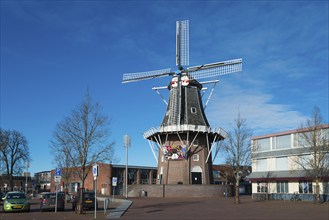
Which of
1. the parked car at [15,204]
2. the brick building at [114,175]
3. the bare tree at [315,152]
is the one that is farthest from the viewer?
the brick building at [114,175]

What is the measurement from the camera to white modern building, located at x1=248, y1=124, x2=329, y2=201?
40.2 meters

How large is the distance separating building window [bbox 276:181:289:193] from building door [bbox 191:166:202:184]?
11222 millimetres

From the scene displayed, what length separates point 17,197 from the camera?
2695 centimetres

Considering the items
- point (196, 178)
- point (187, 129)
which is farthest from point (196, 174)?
point (187, 129)

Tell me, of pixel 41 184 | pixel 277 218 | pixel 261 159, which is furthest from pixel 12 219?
pixel 41 184

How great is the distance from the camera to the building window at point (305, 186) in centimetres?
4090

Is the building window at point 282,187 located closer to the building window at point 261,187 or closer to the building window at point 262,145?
the building window at point 261,187

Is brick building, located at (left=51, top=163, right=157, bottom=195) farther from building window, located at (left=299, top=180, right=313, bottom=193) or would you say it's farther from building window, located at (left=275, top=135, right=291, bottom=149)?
building window, located at (left=299, top=180, right=313, bottom=193)

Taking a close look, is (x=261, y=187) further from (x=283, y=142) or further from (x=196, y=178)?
(x=196, y=178)

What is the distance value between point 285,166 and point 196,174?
1268 cm

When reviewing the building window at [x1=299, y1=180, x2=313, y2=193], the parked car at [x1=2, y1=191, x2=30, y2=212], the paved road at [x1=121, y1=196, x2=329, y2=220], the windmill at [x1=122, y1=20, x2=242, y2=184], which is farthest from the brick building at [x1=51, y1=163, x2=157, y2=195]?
the parked car at [x1=2, y1=191, x2=30, y2=212]

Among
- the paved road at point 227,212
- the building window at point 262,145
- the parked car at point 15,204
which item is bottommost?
the paved road at point 227,212

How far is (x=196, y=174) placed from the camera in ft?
171

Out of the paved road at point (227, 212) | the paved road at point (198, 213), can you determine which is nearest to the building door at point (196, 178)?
the paved road at point (227, 212)
